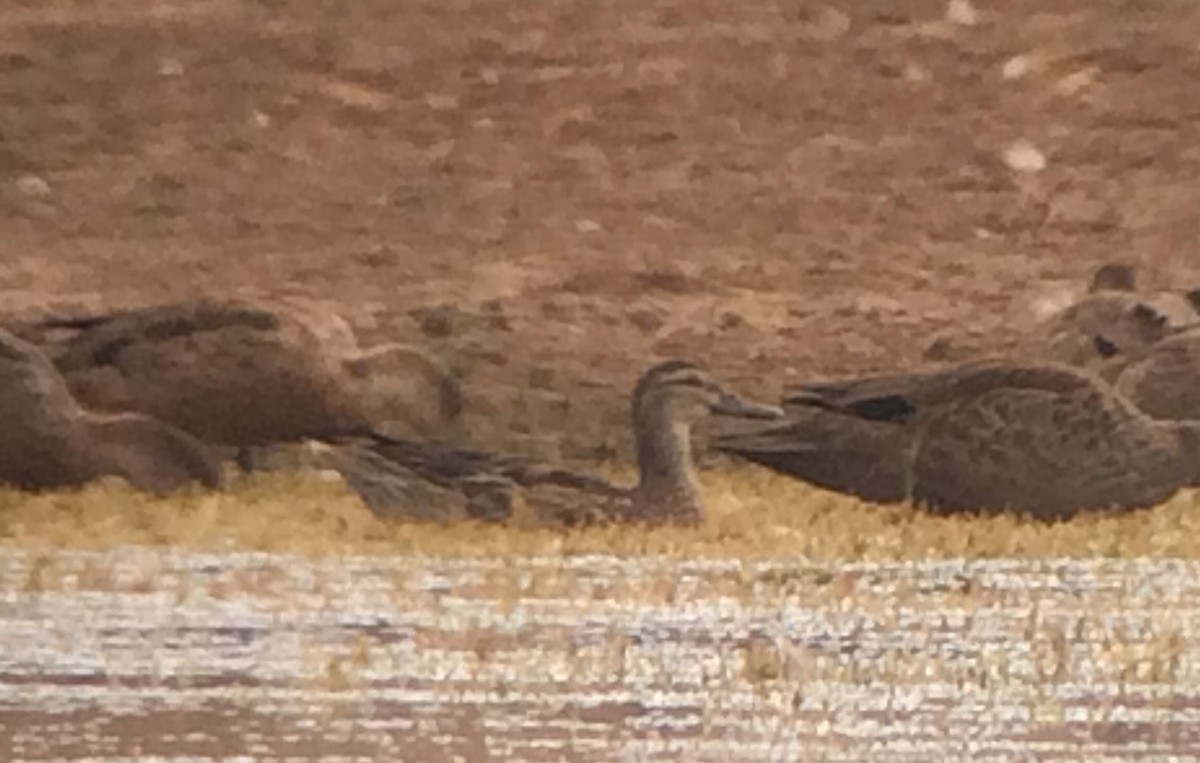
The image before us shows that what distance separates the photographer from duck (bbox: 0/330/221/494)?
1.22 meters

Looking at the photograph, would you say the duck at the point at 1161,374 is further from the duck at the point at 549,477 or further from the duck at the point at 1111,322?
the duck at the point at 549,477

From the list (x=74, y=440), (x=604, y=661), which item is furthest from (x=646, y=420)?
(x=74, y=440)

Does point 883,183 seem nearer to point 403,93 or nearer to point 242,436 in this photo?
point 403,93

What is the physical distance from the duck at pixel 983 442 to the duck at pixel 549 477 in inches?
1.8

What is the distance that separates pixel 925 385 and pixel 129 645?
29.5 inches

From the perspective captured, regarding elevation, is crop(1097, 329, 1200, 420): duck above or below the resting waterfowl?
below

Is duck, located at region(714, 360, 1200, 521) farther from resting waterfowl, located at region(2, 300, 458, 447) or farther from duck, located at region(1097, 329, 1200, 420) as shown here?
resting waterfowl, located at region(2, 300, 458, 447)

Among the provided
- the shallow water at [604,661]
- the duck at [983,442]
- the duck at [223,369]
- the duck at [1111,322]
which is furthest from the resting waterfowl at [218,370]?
the duck at [1111,322]

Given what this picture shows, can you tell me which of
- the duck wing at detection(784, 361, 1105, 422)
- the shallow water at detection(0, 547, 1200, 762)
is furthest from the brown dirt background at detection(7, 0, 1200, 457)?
the shallow water at detection(0, 547, 1200, 762)

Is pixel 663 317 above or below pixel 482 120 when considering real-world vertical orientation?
below

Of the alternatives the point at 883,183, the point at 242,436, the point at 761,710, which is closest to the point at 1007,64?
the point at 883,183

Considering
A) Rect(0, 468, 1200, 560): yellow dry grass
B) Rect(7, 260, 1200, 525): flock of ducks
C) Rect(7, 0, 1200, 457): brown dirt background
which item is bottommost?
Rect(0, 468, 1200, 560): yellow dry grass

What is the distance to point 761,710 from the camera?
1233 millimetres

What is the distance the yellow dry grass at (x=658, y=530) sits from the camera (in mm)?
1229
